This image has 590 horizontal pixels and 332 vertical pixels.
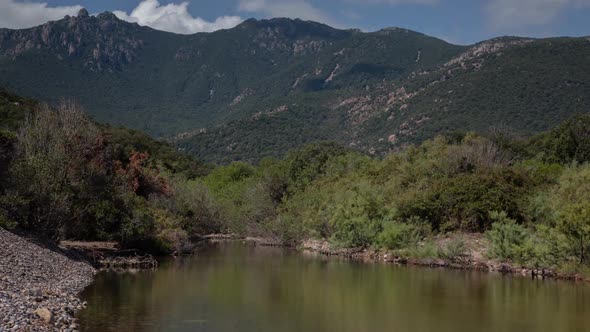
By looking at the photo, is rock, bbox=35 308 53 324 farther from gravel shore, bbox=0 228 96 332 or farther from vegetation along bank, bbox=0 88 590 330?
vegetation along bank, bbox=0 88 590 330

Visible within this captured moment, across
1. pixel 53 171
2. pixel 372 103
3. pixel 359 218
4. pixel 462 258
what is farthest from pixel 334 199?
pixel 372 103

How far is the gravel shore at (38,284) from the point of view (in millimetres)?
19625

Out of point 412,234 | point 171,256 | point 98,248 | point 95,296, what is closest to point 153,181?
point 171,256

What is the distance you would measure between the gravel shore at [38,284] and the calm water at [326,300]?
89cm

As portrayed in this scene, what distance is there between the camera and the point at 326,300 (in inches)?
1192

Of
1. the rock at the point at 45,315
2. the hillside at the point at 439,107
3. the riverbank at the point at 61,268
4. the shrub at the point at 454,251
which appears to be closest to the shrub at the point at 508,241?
the riverbank at the point at 61,268

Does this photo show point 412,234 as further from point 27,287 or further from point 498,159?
point 27,287

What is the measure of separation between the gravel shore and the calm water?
887mm

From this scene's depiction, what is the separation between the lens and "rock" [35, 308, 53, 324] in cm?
2002

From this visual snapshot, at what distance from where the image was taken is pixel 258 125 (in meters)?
144

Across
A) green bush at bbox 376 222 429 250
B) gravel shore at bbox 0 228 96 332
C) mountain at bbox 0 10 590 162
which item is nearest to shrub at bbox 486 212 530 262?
green bush at bbox 376 222 429 250

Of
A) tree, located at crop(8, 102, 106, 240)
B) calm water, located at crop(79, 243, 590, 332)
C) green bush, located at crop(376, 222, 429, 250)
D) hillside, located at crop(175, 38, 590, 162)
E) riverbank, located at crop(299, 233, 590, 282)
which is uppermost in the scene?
hillside, located at crop(175, 38, 590, 162)

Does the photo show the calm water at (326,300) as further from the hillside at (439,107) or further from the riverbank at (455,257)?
the hillside at (439,107)

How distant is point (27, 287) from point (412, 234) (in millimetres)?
30768
